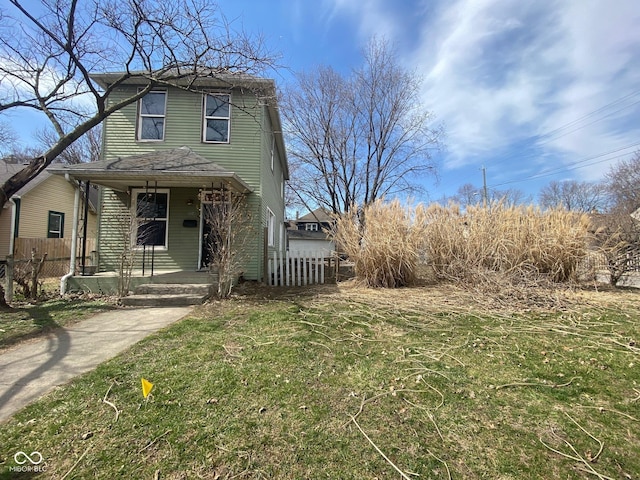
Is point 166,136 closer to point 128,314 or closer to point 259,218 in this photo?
point 259,218

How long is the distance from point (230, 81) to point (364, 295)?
683 centimetres

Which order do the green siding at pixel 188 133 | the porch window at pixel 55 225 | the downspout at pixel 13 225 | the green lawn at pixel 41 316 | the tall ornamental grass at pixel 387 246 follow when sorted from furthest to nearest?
the porch window at pixel 55 225, the downspout at pixel 13 225, the green siding at pixel 188 133, the tall ornamental grass at pixel 387 246, the green lawn at pixel 41 316

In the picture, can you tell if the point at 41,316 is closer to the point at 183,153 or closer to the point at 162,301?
the point at 162,301

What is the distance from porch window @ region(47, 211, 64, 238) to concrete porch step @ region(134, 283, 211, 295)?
12.3 metres

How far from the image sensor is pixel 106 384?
2.59 m

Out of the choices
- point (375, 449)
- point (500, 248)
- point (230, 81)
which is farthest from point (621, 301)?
point (230, 81)

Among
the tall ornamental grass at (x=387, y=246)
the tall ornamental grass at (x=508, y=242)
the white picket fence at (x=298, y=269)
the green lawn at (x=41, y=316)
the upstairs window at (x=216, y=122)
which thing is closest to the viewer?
the green lawn at (x=41, y=316)

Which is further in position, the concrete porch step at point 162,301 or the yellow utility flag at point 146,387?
the concrete porch step at point 162,301

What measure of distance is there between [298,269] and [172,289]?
3.28 metres

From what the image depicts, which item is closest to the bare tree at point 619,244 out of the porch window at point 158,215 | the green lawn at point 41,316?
the green lawn at point 41,316

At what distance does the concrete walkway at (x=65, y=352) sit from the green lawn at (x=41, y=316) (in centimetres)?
28

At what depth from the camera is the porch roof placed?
6805mm

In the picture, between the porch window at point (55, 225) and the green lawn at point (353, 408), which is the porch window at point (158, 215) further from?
the porch window at point (55, 225)

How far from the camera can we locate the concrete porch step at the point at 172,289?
6.37 meters
